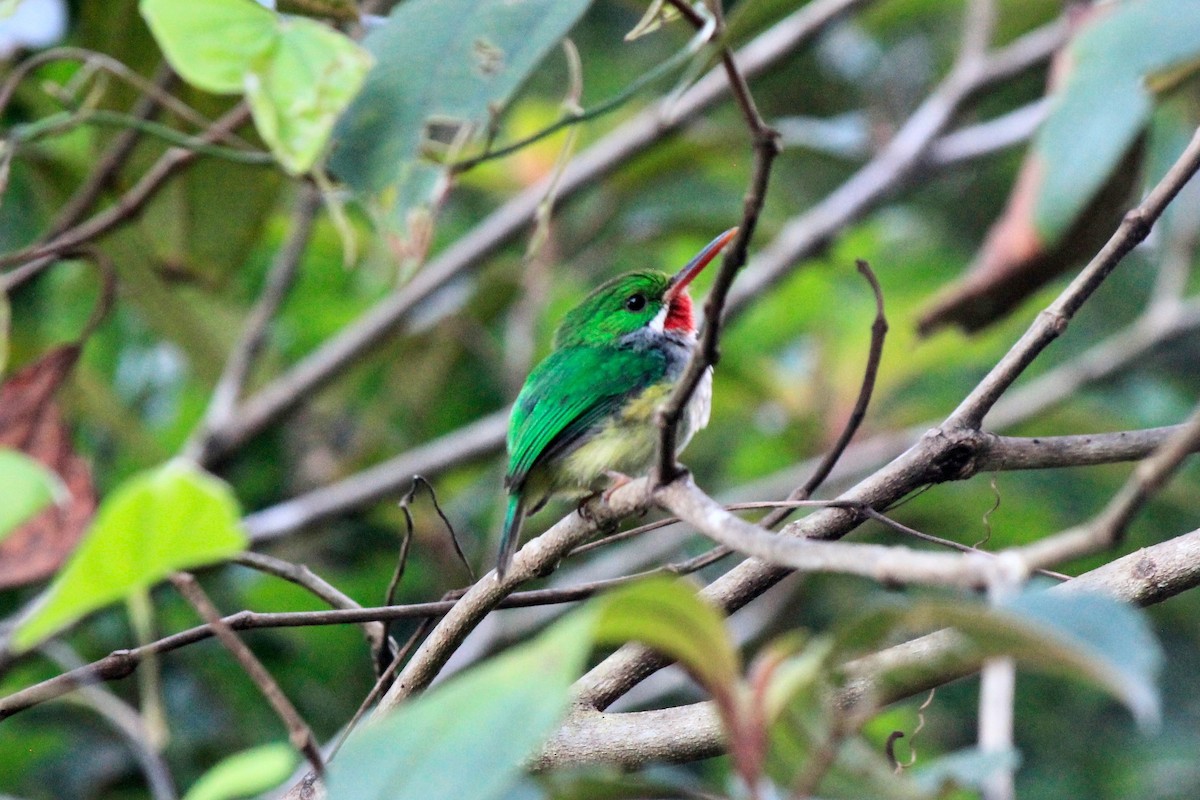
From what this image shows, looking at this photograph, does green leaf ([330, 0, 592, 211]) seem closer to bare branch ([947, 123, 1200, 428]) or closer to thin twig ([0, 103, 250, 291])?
bare branch ([947, 123, 1200, 428])

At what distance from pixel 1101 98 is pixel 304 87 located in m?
1.34

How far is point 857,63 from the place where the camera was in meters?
6.34

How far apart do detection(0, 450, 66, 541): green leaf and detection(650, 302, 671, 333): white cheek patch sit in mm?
2537

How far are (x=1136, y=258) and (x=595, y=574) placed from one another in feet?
10.3

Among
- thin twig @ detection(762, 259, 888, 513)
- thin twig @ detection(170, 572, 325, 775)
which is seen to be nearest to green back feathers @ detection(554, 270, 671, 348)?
thin twig @ detection(762, 259, 888, 513)

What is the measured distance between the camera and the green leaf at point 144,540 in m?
0.86

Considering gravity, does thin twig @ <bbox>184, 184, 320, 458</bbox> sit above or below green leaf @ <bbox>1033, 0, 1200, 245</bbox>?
below

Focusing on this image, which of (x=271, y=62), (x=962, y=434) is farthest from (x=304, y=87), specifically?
(x=962, y=434)

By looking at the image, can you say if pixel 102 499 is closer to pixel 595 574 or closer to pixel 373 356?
pixel 373 356

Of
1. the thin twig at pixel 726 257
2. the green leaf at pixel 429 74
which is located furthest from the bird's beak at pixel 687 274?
the thin twig at pixel 726 257

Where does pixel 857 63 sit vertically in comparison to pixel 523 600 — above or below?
below

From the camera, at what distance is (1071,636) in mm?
812

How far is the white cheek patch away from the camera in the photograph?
3.45 m

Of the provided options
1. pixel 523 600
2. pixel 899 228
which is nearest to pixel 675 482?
pixel 523 600
